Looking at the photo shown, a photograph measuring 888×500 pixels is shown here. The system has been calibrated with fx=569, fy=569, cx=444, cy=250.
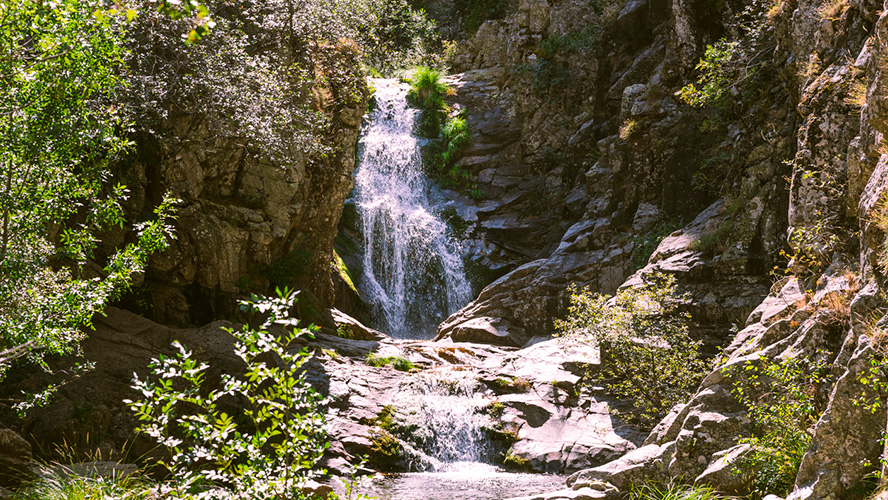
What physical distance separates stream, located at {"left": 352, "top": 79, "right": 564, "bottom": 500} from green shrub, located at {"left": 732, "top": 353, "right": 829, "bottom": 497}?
4.55m

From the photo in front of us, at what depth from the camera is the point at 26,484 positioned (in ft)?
19.6

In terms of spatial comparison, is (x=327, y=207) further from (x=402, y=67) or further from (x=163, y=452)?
(x=402, y=67)

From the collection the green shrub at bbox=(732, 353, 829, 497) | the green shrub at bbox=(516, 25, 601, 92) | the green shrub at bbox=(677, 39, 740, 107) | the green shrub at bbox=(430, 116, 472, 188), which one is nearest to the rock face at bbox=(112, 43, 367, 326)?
the green shrub at bbox=(430, 116, 472, 188)

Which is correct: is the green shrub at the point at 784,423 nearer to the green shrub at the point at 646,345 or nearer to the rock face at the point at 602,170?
the green shrub at the point at 646,345

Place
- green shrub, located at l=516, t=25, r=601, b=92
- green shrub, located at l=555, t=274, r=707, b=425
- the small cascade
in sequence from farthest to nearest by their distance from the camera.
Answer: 1. green shrub, located at l=516, t=25, r=601, b=92
2. the small cascade
3. green shrub, located at l=555, t=274, r=707, b=425

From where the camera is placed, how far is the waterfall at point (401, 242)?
2167cm

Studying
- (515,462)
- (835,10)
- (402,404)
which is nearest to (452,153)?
(402,404)

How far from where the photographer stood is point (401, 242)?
899 inches

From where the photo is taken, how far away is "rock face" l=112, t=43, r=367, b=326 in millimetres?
12773

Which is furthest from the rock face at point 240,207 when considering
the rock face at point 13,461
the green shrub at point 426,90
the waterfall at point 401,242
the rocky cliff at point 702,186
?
the green shrub at point 426,90

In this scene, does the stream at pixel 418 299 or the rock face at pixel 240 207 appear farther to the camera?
the rock face at pixel 240 207

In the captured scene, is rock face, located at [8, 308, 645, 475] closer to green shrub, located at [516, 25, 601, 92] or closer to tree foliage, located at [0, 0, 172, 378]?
tree foliage, located at [0, 0, 172, 378]

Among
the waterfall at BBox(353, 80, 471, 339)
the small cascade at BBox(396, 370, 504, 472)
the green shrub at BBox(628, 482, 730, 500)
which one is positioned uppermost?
the waterfall at BBox(353, 80, 471, 339)

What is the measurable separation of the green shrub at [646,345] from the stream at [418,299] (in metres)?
2.47
